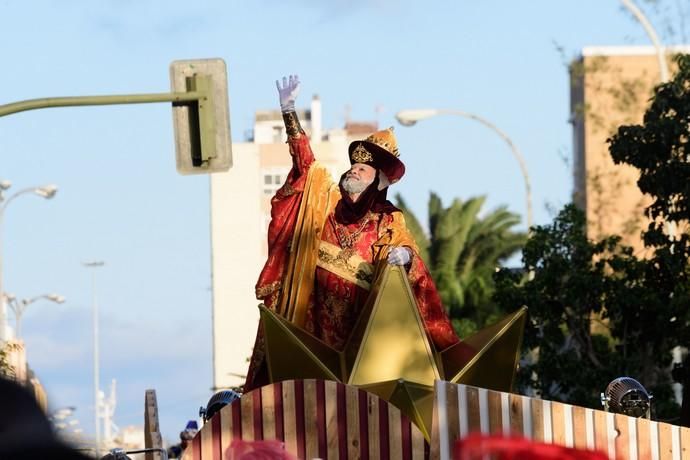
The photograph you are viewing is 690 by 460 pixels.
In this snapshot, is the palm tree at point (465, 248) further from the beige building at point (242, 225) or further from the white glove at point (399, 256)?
the beige building at point (242, 225)

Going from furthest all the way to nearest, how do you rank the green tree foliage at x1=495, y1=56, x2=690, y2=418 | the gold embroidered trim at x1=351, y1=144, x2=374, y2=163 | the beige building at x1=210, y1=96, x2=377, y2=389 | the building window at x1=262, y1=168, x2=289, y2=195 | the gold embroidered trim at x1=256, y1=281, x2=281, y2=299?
the building window at x1=262, y1=168, x2=289, y2=195, the beige building at x1=210, y1=96, x2=377, y2=389, the green tree foliage at x1=495, y1=56, x2=690, y2=418, the gold embroidered trim at x1=256, y1=281, x2=281, y2=299, the gold embroidered trim at x1=351, y1=144, x2=374, y2=163

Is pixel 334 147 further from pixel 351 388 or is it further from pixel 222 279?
pixel 351 388

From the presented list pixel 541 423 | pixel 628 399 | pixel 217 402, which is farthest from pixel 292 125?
pixel 541 423

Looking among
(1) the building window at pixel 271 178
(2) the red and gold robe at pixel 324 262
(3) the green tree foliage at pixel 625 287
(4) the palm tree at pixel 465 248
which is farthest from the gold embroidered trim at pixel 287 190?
(1) the building window at pixel 271 178

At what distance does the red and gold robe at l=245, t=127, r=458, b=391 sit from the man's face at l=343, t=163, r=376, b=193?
0.22 metres

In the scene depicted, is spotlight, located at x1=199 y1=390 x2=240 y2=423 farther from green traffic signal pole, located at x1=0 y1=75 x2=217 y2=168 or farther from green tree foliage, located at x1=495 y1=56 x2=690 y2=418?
green tree foliage, located at x1=495 y1=56 x2=690 y2=418

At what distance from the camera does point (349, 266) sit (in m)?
12.7

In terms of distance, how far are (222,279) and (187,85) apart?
72607 millimetres

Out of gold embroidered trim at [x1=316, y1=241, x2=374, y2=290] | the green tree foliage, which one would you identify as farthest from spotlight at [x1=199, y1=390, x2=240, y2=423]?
the green tree foliage

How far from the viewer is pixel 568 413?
762 cm

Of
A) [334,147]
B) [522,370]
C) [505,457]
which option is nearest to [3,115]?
[505,457]

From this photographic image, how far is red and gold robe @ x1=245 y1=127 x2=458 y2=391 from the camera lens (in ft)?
41.4

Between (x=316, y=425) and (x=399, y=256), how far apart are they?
421cm

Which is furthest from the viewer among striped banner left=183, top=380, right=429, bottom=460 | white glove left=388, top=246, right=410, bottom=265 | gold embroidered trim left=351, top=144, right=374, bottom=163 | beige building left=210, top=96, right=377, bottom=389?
beige building left=210, top=96, right=377, bottom=389
